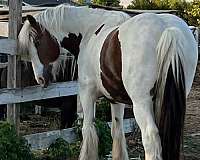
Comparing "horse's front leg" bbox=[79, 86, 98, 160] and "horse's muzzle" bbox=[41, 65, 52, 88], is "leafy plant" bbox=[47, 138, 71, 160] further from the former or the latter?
"horse's muzzle" bbox=[41, 65, 52, 88]

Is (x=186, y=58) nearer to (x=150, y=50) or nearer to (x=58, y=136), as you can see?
(x=150, y=50)

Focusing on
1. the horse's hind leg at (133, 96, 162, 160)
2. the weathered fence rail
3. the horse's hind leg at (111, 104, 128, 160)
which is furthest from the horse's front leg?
the horse's hind leg at (133, 96, 162, 160)

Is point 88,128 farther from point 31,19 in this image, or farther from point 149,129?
point 31,19

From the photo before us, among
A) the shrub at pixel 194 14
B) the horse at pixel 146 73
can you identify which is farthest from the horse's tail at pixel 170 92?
the shrub at pixel 194 14

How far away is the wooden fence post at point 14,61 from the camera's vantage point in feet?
16.3

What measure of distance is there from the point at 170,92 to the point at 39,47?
1709 mm

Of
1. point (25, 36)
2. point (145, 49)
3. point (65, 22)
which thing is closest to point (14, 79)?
point (25, 36)

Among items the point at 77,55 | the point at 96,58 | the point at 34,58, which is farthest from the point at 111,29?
the point at 34,58

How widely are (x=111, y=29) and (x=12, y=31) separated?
4.09ft

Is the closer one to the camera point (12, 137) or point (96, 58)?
point (96, 58)

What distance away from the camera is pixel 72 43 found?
4824mm

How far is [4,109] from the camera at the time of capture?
732cm

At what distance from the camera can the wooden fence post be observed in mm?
4957

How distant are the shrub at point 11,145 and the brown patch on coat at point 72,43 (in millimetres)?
1003
